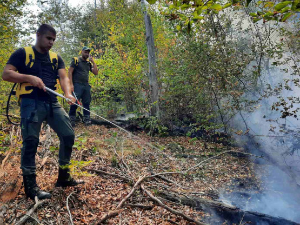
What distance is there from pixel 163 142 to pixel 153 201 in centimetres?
528

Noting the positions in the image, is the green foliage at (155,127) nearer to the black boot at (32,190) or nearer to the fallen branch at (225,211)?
the fallen branch at (225,211)

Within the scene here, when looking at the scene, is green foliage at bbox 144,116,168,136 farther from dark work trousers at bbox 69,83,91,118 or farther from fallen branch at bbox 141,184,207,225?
fallen branch at bbox 141,184,207,225

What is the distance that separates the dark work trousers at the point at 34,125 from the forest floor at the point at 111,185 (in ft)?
1.63

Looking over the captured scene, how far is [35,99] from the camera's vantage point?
2.94m

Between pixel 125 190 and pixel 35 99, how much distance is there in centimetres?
225

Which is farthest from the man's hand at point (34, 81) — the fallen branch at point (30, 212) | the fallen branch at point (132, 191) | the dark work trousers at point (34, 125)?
the fallen branch at point (132, 191)

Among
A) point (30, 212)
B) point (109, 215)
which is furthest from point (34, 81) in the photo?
point (109, 215)

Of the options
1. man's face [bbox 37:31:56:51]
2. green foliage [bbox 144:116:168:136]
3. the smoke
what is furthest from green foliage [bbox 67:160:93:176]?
green foliage [bbox 144:116:168:136]

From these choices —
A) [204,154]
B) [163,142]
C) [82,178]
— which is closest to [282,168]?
[204,154]

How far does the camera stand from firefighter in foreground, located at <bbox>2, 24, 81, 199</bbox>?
2855 mm

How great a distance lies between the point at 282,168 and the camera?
25.0 feet

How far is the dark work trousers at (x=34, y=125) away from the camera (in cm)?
287

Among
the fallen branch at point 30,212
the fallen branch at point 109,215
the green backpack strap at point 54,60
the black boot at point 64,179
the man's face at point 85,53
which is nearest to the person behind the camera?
the fallen branch at point 30,212

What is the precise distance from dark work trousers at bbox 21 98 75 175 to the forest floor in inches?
19.5
